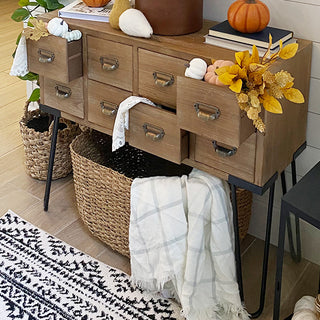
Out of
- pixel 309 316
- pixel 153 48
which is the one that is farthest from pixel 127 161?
pixel 309 316

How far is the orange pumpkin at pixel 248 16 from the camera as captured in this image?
5.35ft

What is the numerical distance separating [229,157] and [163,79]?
0.30 meters

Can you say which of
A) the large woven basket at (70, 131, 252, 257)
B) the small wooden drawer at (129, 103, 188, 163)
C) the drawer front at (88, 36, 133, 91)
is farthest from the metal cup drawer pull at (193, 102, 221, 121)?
the large woven basket at (70, 131, 252, 257)


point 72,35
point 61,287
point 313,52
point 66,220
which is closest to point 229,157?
point 313,52

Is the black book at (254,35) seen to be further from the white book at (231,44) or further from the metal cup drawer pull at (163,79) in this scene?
the metal cup drawer pull at (163,79)

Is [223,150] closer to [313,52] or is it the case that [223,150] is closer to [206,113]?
[206,113]

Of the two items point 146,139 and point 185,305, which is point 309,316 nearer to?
point 185,305

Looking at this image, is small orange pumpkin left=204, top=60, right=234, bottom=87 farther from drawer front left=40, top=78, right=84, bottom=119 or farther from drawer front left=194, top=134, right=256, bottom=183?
drawer front left=40, top=78, right=84, bottom=119

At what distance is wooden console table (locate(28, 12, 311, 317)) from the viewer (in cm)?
156

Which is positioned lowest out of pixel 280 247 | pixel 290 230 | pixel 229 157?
pixel 290 230

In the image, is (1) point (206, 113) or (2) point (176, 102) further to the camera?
(2) point (176, 102)

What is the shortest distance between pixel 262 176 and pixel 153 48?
19.4 inches

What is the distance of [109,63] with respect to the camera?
6.13 feet

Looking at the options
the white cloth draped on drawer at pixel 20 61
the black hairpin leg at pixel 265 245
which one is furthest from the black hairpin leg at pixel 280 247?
the white cloth draped on drawer at pixel 20 61
